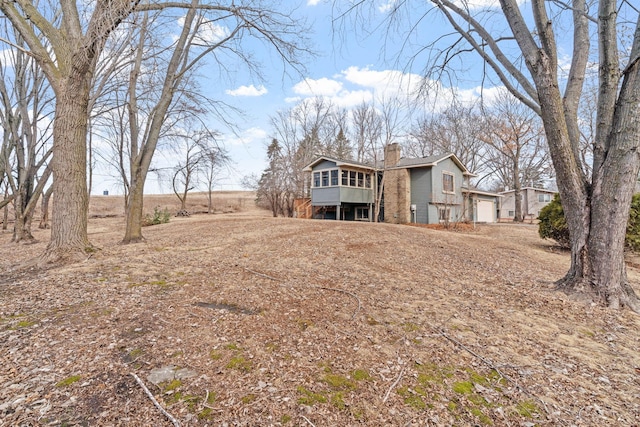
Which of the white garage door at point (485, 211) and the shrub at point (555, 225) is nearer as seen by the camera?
the shrub at point (555, 225)

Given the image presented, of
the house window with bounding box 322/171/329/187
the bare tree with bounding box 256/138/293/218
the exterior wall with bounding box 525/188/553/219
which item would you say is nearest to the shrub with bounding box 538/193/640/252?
the house window with bounding box 322/171/329/187

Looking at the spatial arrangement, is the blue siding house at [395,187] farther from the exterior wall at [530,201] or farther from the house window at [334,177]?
the exterior wall at [530,201]

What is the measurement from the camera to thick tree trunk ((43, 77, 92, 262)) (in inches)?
191

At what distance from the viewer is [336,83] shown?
1138cm

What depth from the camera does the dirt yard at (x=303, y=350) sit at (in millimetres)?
1816

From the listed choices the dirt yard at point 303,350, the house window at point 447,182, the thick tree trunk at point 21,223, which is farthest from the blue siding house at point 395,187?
the thick tree trunk at point 21,223

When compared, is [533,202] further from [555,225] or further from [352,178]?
[555,225]

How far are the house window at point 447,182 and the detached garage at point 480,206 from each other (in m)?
2.57

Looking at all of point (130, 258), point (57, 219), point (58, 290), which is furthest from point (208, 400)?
point (57, 219)

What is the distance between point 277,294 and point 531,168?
35.6 metres

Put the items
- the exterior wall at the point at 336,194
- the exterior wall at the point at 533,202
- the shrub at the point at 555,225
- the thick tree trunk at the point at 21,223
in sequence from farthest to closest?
the exterior wall at the point at 533,202, the exterior wall at the point at 336,194, the thick tree trunk at the point at 21,223, the shrub at the point at 555,225

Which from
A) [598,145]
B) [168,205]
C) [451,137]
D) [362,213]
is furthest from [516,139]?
[168,205]

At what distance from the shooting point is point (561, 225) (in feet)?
26.3

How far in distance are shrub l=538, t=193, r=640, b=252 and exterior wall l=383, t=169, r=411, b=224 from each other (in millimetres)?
9313
